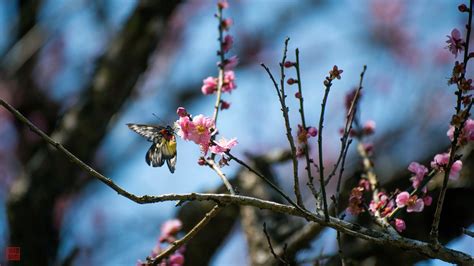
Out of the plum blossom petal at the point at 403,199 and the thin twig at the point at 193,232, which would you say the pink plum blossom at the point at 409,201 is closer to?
the plum blossom petal at the point at 403,199

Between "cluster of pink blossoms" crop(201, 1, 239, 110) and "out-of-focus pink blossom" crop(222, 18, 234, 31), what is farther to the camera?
"out-of-focus pink blossom" crop(222, 18, 234, 31)

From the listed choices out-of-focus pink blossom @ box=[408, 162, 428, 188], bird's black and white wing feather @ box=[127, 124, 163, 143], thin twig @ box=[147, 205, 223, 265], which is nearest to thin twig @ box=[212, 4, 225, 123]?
bird's black and white wing feather @ box=[127, 124, 163, 143]

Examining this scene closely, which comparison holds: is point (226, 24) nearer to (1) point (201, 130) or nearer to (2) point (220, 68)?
(2) point (220, 68)

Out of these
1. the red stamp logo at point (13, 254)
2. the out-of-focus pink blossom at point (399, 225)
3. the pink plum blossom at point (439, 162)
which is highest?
the red stamp logo at point (13, 254)

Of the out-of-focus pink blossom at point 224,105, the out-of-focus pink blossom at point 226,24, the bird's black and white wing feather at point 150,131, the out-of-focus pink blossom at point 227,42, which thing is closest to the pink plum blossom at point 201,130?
the bird's black and white wing feather at point 150,131

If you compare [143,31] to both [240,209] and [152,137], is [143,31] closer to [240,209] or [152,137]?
[240,209]

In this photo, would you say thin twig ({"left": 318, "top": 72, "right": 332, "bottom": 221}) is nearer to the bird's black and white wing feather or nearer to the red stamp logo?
the bird's black and white wing feather

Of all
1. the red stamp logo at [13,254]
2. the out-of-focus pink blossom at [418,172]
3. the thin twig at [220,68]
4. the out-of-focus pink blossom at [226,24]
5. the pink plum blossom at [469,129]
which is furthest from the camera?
the red stamp logo at [13,254]
